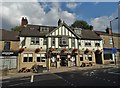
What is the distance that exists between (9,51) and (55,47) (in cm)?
863

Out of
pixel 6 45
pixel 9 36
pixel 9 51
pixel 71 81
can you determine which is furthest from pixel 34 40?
pixel 71 81

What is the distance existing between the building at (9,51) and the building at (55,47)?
0.96 m

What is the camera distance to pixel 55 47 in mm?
33750

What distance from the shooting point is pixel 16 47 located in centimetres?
3219

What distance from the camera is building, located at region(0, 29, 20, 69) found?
30828mm

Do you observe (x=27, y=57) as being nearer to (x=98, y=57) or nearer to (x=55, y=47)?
(x=55, y=47)

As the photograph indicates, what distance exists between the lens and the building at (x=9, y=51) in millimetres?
30828

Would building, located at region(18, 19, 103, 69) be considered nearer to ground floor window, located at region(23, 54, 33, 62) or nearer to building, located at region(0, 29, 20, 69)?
ground floor window, located at region(23, 54, 33, 62)

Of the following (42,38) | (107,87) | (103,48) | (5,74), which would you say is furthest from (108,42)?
(107,87)

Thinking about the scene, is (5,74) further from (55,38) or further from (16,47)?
(55,38)

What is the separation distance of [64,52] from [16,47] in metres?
9.23

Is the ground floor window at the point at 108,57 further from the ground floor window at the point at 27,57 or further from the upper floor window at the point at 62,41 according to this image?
the ground floor window at the point at 27,57

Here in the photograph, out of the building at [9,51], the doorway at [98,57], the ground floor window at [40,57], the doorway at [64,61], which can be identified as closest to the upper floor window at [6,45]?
the building at [9,51]

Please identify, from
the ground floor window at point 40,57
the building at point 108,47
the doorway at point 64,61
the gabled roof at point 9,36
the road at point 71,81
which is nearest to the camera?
the road at point 71,81
